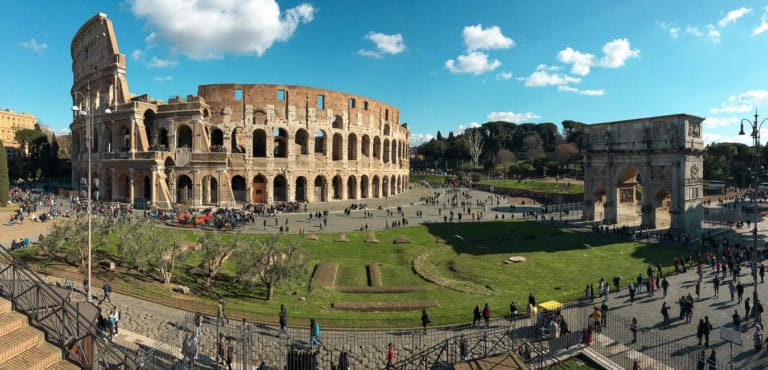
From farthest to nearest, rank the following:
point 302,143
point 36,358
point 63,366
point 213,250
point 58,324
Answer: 1. point 302,143
2. point 213,250
3. point 58,324
4. point 63,366
5. point 36,358

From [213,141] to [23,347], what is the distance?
152 ft

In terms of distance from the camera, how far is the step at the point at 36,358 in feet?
18.9

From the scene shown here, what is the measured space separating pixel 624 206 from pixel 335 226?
27.6 metres

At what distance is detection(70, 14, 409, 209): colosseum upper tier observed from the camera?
41969mm

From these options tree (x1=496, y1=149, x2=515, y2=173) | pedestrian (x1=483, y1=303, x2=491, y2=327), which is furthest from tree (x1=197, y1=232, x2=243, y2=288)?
tree (x1=496, y1=149, x2=515, y2=173)

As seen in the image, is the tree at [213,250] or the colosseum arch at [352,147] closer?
the tree at [213,250]

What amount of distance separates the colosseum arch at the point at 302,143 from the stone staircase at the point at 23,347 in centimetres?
4381

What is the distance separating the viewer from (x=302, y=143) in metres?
55.6

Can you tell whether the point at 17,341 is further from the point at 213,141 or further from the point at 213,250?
the point at 213,141

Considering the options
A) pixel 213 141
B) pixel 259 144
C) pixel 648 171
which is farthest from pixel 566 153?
pixel 213 141

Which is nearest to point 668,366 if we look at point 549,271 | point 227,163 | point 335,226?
point 549,271

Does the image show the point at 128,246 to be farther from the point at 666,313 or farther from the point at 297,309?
the point at 666,313

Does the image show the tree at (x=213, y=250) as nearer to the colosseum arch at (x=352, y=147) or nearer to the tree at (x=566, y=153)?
the colosseum arch at (x=352, y=147)

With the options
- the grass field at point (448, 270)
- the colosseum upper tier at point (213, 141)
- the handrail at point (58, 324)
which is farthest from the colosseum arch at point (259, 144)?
the handrail at point (58, 324)
